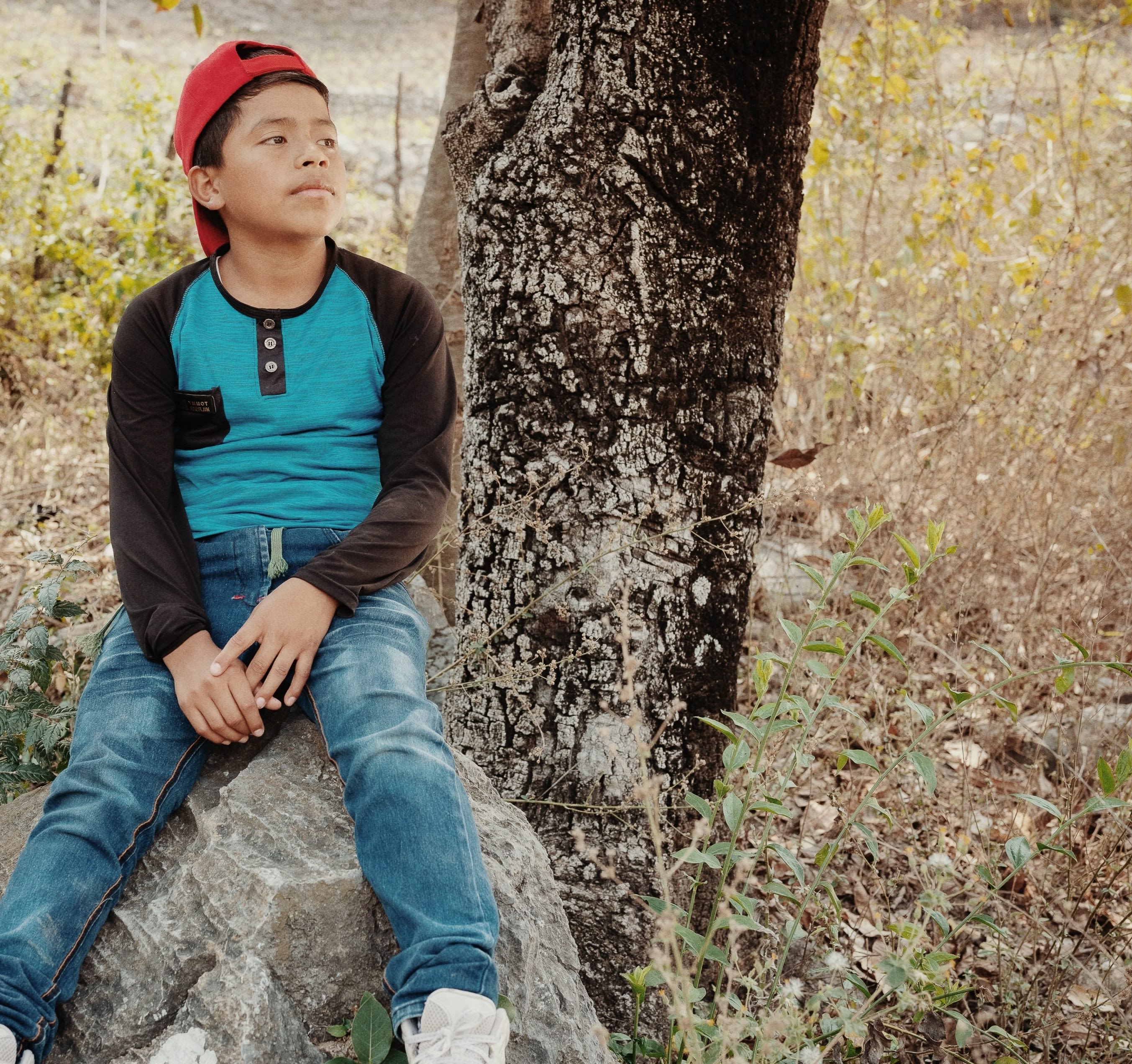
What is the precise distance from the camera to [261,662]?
1781 mm

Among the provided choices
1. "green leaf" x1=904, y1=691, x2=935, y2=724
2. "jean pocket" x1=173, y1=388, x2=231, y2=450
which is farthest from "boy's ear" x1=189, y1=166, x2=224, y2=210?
"green leaf" x1=904, y1=691, x2=935, y2=724

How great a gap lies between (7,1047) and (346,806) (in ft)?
1.84

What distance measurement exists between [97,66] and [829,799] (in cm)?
896

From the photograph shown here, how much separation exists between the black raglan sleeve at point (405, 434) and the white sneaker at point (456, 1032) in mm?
747

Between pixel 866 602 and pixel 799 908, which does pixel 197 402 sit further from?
pixel 799 908

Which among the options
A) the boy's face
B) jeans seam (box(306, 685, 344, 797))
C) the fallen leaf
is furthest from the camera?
the fallen leaf

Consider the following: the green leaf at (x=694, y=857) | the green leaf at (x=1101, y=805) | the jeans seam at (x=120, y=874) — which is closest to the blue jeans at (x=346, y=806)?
the jeans seam at (x=120, y=874)

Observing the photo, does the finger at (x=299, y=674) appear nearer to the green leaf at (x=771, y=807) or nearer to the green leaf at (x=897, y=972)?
the green leaf at (x=771, y=807)

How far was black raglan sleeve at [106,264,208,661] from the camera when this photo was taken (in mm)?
1859

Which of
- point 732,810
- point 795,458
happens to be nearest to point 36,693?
point 732,810

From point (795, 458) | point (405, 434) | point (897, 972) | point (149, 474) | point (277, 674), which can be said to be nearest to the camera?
point (897, 972)

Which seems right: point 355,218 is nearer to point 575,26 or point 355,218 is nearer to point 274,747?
point 575,26

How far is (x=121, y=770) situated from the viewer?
5.44ft

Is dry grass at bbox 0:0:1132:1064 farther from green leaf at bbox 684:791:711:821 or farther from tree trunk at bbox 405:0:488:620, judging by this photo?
tree trunk at bbox 405:0:488:620
